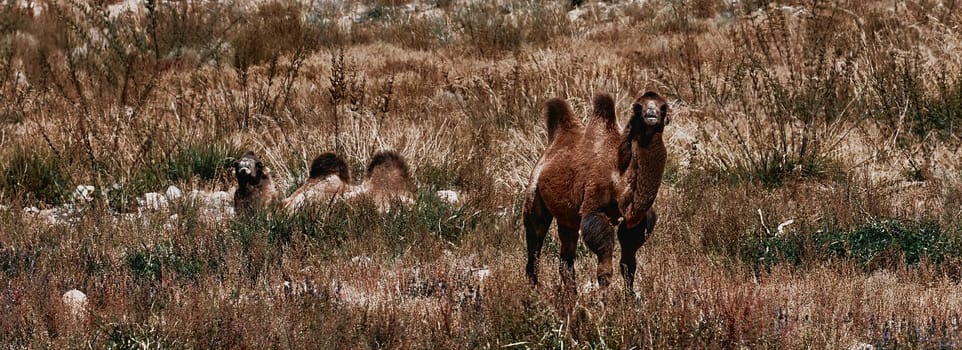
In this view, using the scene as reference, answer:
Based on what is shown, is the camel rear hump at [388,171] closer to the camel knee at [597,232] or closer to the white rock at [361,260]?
the white rock at [361,260]

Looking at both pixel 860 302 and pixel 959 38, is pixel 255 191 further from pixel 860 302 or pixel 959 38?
pixel 959 38

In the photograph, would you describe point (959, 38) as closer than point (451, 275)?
No

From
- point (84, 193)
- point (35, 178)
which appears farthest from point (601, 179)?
point (35, 178)

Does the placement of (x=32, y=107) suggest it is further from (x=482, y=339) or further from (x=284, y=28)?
(x=482, y=339)

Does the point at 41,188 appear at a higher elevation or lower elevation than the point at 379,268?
lower

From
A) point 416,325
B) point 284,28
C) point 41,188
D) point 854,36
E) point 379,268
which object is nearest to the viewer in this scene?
point 416,325

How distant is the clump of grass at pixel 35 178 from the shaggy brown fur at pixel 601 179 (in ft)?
16.2

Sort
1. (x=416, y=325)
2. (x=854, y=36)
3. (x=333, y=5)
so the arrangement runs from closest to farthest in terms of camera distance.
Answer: (x=416, y=325)
(x=854, y=36)
(x=333, y=5)

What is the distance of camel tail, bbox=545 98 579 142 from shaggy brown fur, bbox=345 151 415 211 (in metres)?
2.60

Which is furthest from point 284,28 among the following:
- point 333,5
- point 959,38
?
point 959,38

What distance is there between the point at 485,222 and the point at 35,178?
3567mm

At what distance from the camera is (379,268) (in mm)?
5652

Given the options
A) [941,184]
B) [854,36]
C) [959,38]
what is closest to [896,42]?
[959,38]

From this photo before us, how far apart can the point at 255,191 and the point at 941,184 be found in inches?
167
